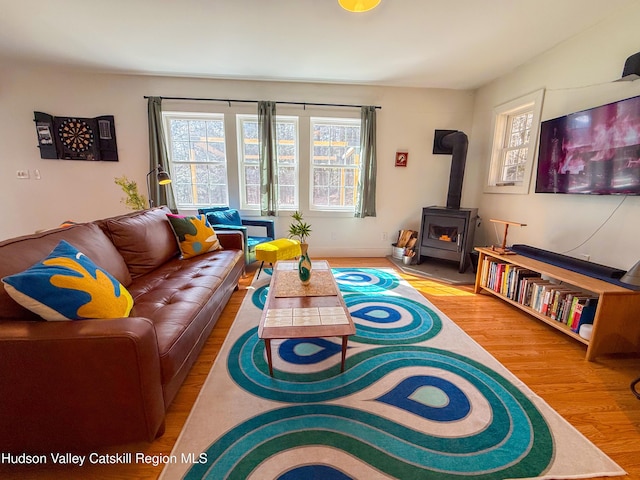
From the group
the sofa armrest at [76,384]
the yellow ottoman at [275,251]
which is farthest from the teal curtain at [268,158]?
the sofa armrest at [76,384]

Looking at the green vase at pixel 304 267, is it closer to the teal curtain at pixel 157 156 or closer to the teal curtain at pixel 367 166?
the teal curtain at pixel 367 166

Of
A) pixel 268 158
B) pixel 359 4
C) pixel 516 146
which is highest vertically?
pixel 359 4

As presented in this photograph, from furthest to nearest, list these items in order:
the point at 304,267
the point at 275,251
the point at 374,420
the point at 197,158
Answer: the point at 197,158 < the point at 275,251 < the point at 304,267 < the point at 374,420

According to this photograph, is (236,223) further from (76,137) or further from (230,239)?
(76,137)

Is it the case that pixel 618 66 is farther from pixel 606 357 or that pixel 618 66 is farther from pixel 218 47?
pixel 218 47

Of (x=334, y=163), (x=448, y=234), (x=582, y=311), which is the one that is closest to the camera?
(x=582, y=311)

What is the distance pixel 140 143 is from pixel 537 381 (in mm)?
4993

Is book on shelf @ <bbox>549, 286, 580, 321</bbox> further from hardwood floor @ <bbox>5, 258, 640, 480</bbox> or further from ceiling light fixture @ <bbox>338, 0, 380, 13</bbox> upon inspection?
ceiling light fixture @ <bbox>338, 0, 380, 13</bbox>

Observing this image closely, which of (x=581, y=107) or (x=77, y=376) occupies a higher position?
(x=581, y=107)

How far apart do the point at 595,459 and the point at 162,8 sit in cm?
399

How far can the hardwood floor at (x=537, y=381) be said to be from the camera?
43.8 inches

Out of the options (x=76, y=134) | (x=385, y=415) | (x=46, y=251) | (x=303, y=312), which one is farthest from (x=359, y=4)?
(x=76, y=134)

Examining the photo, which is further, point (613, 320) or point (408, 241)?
point (408, 241)

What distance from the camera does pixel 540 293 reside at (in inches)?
89.0
